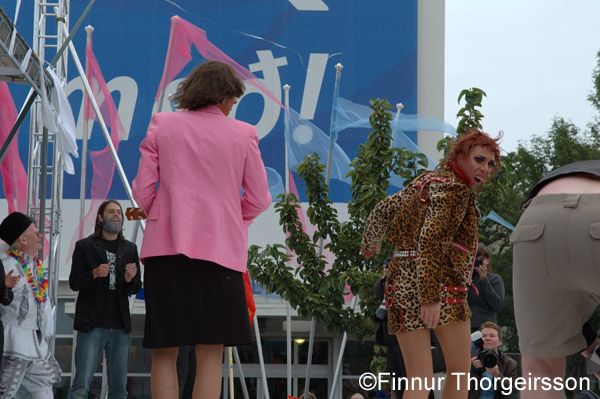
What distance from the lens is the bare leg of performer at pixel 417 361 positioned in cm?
416

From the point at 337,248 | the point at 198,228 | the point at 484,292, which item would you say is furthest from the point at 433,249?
the point at 337,248

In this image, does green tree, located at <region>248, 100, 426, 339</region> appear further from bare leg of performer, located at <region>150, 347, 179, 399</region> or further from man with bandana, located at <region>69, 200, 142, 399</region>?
bare leg of performer, located at <region>150, 347, 179, 399</region>

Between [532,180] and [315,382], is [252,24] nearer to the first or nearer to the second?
[315,382]

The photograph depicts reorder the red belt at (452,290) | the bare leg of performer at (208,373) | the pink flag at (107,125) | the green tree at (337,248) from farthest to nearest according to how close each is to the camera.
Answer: the pink flag at (107,125)
the green tree at (337,248)
the red belt at (452,290)
the bare leg of performer at (208,373)

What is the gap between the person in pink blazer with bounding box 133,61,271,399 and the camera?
387cm

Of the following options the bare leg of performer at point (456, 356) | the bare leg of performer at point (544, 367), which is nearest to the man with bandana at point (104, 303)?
the bare leg of performer at point (456, 356)

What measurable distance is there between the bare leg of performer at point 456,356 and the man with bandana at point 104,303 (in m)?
3.11

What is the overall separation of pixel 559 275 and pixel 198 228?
1.71 metres

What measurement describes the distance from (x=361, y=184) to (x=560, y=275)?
21.4 ft

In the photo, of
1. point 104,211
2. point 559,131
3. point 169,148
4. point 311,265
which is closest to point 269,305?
point 311,265

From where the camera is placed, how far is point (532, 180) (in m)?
38.8

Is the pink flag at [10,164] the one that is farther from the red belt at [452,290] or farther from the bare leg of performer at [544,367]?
the bare leg of performer at [544,367]

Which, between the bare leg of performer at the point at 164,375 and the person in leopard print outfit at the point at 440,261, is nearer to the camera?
the bare leg of performer at the point at 164,375

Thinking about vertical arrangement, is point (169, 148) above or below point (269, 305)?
above
